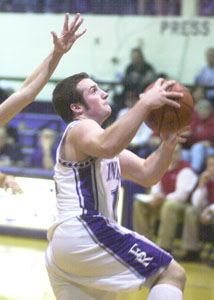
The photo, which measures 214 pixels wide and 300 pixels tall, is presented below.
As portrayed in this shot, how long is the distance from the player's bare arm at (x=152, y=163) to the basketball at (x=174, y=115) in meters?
0.11

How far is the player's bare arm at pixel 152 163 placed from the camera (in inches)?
130

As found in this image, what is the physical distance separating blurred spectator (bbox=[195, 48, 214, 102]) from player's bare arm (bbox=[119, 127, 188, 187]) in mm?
5322

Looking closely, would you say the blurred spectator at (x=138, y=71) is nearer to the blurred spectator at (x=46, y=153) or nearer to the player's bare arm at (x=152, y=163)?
the blurred spectator at (x=46, y=153)

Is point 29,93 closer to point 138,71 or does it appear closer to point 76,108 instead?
point 76,108

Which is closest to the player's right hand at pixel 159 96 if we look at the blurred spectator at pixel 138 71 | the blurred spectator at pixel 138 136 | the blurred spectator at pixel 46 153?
the blurred spectator at pixel 138 136

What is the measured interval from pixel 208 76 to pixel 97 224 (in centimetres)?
634

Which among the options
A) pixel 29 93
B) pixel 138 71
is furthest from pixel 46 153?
pixel 29 93

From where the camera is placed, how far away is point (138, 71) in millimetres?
9188

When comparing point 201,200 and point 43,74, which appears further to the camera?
point 201,200

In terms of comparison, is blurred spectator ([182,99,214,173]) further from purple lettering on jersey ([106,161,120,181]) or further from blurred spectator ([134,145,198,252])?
purple lettering on jersey ([106,161,120,181])

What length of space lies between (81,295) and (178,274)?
0.52 metres

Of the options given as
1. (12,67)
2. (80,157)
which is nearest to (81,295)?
(80,157)

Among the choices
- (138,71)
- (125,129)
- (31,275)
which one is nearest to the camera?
(125,129)

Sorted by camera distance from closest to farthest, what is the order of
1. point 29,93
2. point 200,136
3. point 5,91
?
point 29,93, point 200,136, point 5,91
